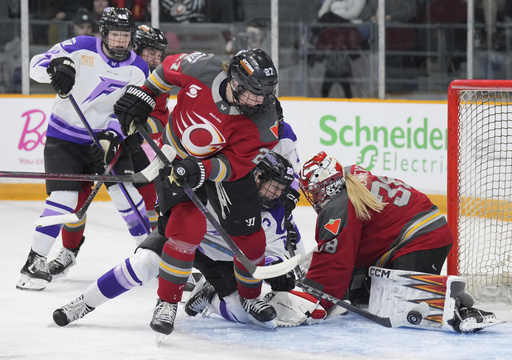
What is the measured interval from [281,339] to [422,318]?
1.65ft

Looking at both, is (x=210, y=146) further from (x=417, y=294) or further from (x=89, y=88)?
(x=89, y=88)

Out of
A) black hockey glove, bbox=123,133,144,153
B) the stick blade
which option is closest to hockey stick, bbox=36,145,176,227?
the stick blade

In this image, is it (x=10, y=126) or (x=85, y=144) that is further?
(x=10, y=126)

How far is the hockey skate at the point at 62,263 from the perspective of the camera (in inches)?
163

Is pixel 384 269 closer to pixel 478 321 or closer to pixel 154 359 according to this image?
pixel 478 321

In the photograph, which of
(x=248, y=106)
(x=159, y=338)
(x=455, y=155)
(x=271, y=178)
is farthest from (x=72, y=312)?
(x=455, y=155)

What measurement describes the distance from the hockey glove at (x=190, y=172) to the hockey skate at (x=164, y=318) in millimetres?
426

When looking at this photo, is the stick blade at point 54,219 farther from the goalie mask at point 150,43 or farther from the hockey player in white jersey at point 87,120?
the goalie mask at point 150,43

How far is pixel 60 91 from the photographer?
148 inches

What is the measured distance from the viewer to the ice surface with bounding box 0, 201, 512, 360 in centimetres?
291

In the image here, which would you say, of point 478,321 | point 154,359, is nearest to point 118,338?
point 154,359

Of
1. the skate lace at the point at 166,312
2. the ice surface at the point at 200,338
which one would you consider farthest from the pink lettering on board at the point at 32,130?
the skate lace at the point at 166,312

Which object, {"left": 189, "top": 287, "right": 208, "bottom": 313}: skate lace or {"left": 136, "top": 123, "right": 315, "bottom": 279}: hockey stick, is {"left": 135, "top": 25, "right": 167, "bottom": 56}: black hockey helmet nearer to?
{"left": 136, "top": 123, "right": 315, "bottom": 279}: hockey stick

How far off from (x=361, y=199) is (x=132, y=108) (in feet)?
2.86
